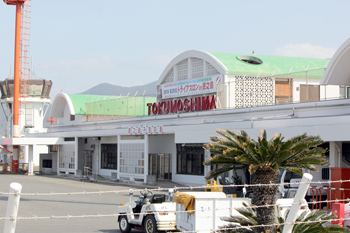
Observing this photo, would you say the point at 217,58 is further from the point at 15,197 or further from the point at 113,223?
the point at 15,197

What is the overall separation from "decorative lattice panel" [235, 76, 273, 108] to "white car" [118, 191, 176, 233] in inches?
637

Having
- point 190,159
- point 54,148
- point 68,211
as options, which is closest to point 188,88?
point 190,159

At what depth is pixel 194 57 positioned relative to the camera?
36.5 m

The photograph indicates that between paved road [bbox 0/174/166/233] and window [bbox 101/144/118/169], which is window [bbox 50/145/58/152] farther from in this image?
paved road [bbox 0/174/166/233]

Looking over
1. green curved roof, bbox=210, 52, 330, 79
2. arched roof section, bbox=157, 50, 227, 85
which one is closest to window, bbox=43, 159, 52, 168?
arched roof section, bbox=157, 50, 227, 85

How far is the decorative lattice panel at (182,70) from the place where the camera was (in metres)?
37.5

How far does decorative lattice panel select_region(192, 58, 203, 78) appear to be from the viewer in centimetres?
3599

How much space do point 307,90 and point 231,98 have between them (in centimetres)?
628

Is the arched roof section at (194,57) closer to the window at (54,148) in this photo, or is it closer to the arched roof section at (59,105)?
the arched roof section at (59,105)

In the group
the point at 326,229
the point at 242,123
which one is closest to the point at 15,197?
the point at 326,229

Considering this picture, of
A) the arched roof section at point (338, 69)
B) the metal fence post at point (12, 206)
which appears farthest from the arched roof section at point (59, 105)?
the metal fence post at point (12, 206)

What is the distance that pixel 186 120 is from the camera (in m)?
33.9

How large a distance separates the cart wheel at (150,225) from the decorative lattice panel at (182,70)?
23141mm

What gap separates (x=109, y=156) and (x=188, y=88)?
12.6 metres
